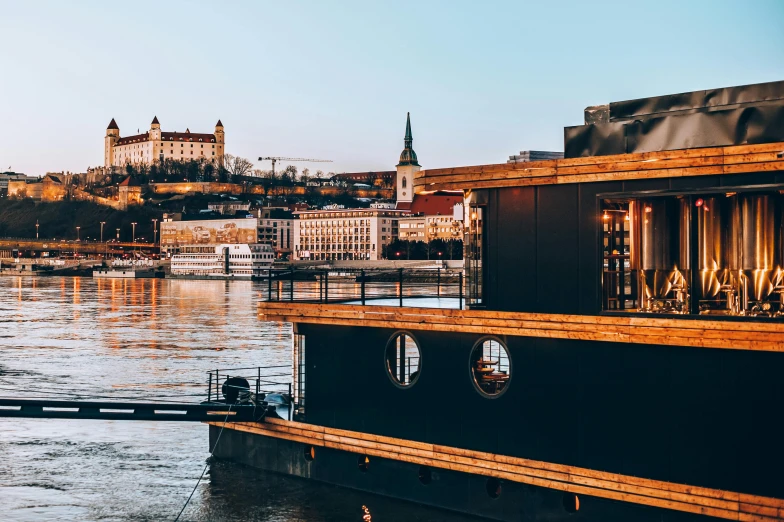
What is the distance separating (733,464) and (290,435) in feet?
23.9

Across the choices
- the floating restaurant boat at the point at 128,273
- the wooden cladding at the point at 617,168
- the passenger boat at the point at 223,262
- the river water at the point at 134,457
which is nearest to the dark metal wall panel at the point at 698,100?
the wooden cladding at the point at 617,168

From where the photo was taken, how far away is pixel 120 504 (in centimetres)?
1677

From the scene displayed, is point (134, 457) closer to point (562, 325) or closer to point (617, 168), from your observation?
point (562, 325)

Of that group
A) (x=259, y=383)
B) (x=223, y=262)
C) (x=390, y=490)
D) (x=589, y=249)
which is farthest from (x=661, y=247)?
(x=223, y=262)

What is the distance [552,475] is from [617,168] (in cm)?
377

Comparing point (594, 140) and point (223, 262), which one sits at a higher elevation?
point (594, 140)

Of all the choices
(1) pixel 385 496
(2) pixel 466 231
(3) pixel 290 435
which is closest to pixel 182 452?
(3) pixel 290 435

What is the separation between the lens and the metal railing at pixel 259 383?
1784cm

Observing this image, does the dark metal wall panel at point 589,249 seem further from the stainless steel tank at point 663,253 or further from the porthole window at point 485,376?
the porthole window at point 485,376

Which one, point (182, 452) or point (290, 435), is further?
point (182, 452)

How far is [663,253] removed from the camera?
1191 cm

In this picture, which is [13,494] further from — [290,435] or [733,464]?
[733,464]

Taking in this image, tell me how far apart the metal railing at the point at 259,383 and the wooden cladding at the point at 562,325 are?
2231mm

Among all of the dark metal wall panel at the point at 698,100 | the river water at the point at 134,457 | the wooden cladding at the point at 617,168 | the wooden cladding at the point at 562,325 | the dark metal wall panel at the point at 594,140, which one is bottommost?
the river water at the point at 134,457
